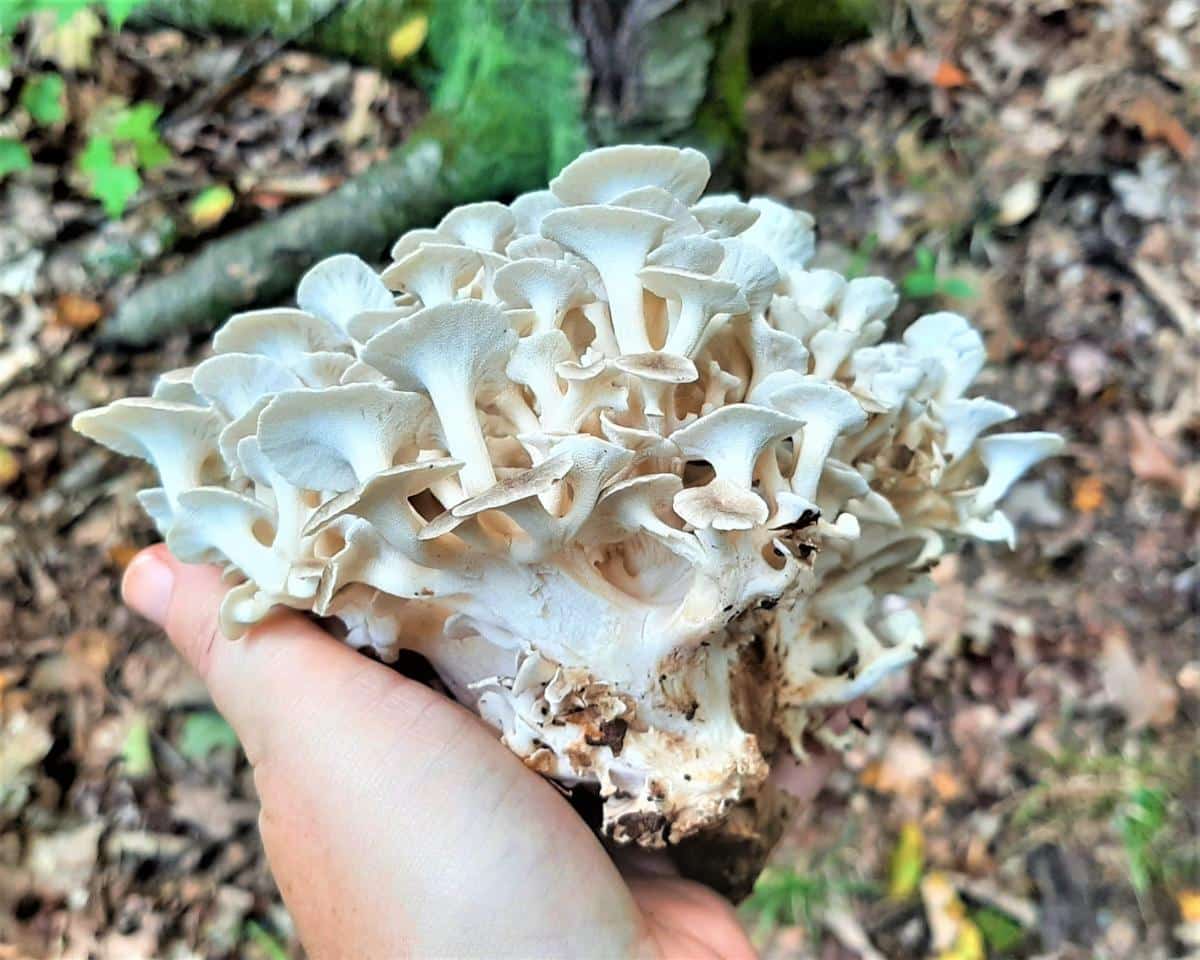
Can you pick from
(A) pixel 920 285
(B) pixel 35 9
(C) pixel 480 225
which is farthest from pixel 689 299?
(B) pixel 35 9

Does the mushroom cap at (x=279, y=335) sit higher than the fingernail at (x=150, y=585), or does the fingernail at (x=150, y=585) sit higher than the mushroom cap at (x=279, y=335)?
the mushroom cap at (x=279, y=335)

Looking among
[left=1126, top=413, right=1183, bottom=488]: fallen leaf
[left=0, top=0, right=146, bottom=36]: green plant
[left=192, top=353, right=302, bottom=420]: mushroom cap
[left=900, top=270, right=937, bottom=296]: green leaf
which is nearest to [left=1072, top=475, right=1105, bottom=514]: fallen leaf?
[left=1126, top=413, right=1183, bottom=488]: fallen leaf

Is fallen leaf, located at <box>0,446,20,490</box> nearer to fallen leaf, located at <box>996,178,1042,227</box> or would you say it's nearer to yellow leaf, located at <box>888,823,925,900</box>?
yellow leaf, located at <box>888,823,925,900</box>

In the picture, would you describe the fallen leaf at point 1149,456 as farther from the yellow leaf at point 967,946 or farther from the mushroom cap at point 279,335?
the mushroom cap at point 279,335

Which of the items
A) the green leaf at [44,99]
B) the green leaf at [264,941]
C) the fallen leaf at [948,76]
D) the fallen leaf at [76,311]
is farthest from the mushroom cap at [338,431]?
the fallen leaf at [948,76]

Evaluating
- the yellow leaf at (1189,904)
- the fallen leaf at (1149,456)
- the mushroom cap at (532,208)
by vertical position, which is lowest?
the yellow leaf at (1189,904)
